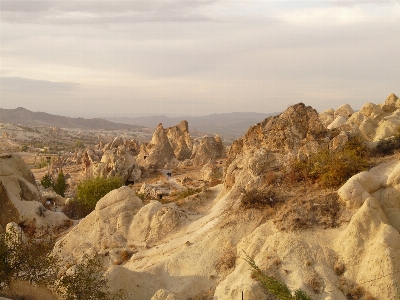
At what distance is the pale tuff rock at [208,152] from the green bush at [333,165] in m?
31.7

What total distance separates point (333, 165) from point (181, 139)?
136 ft

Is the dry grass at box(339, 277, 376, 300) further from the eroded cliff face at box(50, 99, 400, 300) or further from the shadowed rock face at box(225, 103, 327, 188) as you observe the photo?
the shadowed rock face at box(225, 103, 327, 188)

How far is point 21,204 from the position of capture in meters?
23.5

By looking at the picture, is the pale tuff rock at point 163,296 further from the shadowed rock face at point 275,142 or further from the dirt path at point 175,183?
the dirt path at point 175,183

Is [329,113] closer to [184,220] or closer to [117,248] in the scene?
[184,220]

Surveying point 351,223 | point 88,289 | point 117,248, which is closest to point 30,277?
point 88,289

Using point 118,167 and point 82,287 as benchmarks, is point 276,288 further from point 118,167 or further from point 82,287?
point 118,167

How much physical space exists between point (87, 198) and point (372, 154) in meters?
16.6

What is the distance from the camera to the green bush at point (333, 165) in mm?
16766

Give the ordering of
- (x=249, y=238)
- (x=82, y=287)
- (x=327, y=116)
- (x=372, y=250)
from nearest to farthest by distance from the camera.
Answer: (x=372, y=250), (x=82, y=287), (x=249, y=238), (x=327, y=116)

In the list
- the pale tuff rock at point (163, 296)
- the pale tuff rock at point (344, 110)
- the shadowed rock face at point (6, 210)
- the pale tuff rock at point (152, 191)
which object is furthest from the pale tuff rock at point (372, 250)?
the pale tuff rock at point (344, 110)

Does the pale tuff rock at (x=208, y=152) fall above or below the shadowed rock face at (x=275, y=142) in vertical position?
below

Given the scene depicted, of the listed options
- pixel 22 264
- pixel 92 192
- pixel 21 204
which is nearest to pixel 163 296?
pixel 22 264

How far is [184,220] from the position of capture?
61.8 ft
